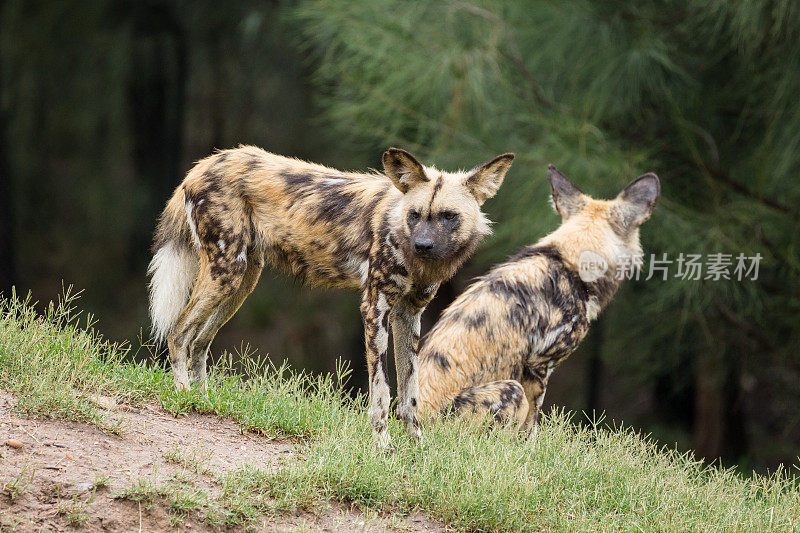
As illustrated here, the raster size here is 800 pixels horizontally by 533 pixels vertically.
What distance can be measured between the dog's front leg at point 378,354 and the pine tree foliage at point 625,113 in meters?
2.50

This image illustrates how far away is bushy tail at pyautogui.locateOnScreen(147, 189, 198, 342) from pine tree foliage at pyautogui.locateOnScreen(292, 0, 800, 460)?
7.82ft

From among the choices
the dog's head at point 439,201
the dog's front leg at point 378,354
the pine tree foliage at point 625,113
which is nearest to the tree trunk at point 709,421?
the pine tree foliage at point 625,113

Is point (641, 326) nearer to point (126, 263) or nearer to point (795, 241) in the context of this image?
point (795, 241)

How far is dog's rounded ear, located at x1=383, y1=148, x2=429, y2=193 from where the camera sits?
404 cm

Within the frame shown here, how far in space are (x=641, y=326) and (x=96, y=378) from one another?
548 cm

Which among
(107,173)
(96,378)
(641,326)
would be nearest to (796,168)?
(641,326)

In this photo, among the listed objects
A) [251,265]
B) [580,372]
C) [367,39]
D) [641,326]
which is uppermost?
[367,39]

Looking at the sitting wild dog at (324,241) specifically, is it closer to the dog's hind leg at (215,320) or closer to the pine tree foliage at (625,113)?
the dog's hind leg at (215,320)

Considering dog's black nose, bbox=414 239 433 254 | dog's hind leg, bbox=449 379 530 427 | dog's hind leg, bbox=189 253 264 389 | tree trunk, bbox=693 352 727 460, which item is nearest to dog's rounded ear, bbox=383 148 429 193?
dog's black nose, bbox=414 239 433 254

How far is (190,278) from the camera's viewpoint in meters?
4.85

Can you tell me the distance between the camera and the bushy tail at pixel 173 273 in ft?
15.7

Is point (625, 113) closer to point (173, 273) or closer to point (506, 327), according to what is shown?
point (506, 327)

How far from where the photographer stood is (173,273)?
4.83 m

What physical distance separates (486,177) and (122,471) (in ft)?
A: 6.87
